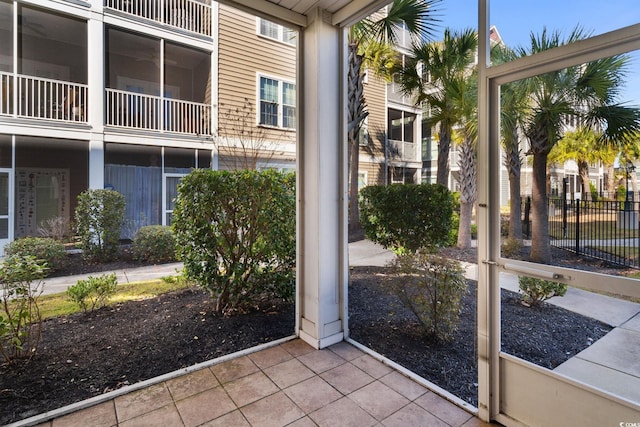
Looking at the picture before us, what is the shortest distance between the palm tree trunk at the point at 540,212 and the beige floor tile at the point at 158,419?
2.08 meters

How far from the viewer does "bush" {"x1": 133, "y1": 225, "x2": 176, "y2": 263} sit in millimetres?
3230

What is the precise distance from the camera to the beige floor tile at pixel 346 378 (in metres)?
1.94

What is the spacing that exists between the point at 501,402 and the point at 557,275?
74 cm

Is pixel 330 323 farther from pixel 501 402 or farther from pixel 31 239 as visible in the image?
pixel 31 239

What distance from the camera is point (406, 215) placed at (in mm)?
2750

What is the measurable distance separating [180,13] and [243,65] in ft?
3.59

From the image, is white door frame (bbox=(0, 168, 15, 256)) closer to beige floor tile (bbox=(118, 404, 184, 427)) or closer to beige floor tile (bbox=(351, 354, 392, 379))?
beige floor tile (bbox=(118, 404, 184, 427))

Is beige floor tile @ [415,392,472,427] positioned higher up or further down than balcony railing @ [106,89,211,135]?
further down

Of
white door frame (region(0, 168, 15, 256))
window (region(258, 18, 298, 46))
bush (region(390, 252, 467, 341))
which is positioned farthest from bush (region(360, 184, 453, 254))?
white door frame (region(0, 168, 15, 256))

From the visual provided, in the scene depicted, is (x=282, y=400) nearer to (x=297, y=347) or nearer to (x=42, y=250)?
(x=297, y=347)

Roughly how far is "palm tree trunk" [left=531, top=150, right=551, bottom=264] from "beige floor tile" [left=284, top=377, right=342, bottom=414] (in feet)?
4.56

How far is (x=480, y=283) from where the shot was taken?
5.34 feet

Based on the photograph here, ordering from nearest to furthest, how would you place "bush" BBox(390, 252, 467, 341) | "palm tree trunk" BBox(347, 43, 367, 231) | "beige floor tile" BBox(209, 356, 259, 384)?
1. "beige floor tile" BBox(209, 356, 259, 384)
2. "bush" BBox(390, 252, 467, 341)
3. "palm tree trunk" BBox(347, 43, 367, 231)

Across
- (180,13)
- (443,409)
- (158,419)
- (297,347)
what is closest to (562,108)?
(443,409)
